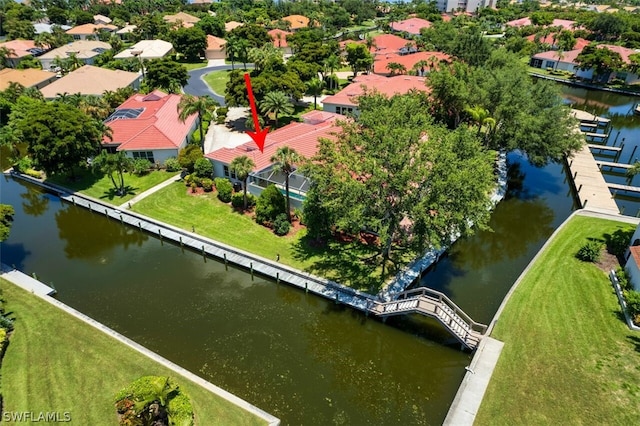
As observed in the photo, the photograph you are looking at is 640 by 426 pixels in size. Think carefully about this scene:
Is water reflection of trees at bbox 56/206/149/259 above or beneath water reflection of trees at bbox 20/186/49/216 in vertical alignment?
above

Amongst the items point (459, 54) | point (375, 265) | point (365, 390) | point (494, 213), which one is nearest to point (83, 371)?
point (365, 390)

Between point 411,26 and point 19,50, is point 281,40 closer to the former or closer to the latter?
point 411,26

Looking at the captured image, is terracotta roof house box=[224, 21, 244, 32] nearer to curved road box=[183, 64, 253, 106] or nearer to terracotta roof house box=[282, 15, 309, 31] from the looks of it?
terracotta roof house box=[282, 15, 309, 31]

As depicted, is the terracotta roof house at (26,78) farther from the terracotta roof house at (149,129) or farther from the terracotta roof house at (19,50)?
the terracotta roof house at (149,129)

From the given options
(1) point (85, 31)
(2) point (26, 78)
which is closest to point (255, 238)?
(2) point (26, 78)

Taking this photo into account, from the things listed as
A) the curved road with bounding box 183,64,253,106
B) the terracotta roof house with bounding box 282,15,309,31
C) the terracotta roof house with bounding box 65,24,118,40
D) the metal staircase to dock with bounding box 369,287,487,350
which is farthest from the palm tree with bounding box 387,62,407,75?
the terracotta roof house with bounding box 65,24,118,40

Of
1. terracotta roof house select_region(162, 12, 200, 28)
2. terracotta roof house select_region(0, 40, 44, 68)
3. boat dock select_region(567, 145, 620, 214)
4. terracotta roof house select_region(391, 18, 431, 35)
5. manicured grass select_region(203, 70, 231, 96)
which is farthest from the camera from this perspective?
terracotta roof house select_region(391, 18, 431, 35)

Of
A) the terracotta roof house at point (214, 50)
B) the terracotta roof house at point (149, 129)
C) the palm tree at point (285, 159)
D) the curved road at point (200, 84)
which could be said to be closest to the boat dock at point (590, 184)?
the palm tree at point (285, 159)
